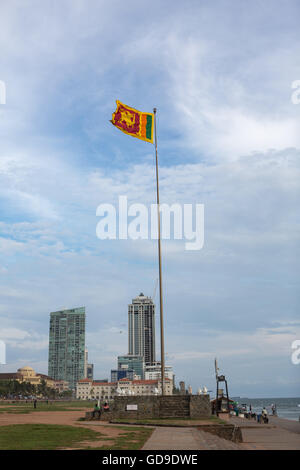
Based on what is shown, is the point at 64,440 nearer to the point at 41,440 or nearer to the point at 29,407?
the point at 41,440

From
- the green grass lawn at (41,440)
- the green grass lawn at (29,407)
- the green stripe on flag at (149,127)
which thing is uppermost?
the green stripe on flag at (149,127)

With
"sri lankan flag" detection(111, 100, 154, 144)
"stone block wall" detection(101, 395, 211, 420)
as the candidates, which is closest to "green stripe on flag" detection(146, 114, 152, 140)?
"sri lankan flag" detection(111, 100, 154, 144)

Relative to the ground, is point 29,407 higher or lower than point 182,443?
lower

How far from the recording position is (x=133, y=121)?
3078cm

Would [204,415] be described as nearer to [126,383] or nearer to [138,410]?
[138,410]

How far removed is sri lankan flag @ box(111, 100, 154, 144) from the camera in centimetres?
3020

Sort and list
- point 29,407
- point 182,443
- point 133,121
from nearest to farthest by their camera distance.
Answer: point 182,443, point 133,121, point 29,407

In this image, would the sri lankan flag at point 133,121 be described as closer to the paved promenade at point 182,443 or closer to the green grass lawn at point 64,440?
the green grass lawn at point 64,440

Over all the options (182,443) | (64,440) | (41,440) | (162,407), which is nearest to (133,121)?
(162,407)

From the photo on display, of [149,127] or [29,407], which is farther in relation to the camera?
[29,407]

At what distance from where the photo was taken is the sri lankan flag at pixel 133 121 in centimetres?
3020

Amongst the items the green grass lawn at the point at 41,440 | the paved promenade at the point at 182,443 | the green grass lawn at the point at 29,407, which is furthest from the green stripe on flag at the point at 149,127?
the green grass lawn at the point at 29,407
